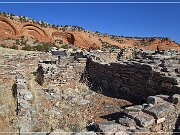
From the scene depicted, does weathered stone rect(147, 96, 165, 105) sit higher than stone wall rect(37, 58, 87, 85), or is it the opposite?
stone wall rect(37, 58, 87, 85)

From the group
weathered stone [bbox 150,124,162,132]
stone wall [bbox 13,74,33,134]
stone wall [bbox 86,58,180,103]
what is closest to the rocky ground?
stone wall [bbox 13,74,33,134]

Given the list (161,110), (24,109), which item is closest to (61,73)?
(24,109)

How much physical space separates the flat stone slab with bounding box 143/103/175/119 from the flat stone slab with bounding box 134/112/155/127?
13cm

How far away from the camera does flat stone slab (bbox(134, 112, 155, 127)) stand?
6.93 meters

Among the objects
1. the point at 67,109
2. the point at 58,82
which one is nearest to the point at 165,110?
the point at 67,109

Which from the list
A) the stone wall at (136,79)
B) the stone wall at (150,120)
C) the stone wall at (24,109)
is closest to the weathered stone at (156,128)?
the stone wall at (150,120)

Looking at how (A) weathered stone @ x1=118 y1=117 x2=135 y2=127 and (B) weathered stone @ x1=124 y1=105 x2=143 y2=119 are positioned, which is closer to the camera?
(A) weathered stone @ x1=118 y1=117 x2=135 y2=127

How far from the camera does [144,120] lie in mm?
7000

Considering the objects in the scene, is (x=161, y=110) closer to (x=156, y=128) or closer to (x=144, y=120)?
(x=156, y=128)

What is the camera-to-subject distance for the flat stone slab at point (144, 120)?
22.7 ft

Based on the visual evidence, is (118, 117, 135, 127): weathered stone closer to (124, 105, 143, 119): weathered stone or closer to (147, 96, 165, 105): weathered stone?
(124, 105, 143, 119): weathered stone

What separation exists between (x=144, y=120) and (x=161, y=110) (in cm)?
67

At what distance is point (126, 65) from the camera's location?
1224cm

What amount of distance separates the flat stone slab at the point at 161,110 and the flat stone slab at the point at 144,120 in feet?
0.42
